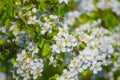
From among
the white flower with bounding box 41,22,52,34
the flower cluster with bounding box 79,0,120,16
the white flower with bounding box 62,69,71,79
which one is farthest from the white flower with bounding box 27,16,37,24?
the flower cluster with bounding box 79,0,120,16

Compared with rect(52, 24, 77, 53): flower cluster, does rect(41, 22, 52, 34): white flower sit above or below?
above

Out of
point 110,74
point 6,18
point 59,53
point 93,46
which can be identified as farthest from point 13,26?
point 110,74

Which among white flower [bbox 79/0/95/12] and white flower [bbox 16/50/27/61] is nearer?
white flower [bbox 16/50/27/61]

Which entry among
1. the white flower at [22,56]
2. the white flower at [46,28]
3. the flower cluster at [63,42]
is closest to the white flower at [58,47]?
the flower cluster at [63,42]

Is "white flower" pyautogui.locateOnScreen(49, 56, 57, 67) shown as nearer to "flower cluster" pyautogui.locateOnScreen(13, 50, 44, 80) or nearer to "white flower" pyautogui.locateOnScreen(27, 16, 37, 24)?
"flower cluster" pyautogui.locateOnScreen(13, 50, 44, 80)

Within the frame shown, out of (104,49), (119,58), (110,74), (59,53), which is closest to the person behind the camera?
(59,53)

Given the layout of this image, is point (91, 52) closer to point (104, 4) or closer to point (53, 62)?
point (53, 62)

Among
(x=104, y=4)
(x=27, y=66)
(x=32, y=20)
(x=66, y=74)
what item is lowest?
(x=66, y=74)

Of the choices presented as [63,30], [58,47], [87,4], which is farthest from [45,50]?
[87,4]

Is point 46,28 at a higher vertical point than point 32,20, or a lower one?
lower

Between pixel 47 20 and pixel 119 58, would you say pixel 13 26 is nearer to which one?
pixel 47 20

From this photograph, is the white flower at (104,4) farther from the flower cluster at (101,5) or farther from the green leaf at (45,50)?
the green leaf at (45,50)
